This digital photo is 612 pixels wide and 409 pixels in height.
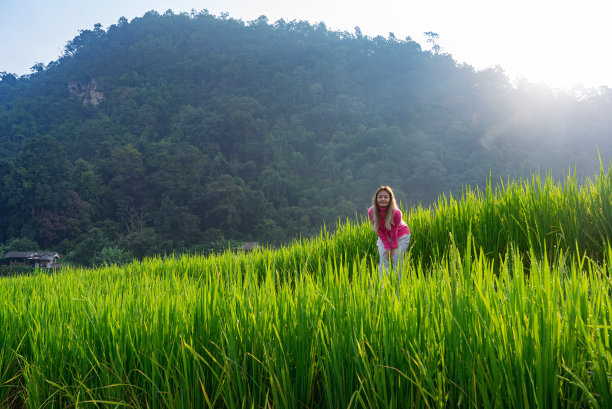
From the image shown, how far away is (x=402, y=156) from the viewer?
6638 cm

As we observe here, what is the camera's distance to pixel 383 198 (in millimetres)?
5176

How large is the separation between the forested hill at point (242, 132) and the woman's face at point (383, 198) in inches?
1601

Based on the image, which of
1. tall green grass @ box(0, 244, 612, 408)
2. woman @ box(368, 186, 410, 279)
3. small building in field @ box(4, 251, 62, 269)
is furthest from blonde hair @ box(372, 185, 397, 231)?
small building in field @ box(4, 251, 62, 269)

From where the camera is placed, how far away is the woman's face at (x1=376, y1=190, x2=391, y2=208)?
5.18 meters

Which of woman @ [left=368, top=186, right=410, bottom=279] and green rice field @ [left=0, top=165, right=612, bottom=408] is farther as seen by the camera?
woman @ [left=368, top=186, right=410, bottom=279]

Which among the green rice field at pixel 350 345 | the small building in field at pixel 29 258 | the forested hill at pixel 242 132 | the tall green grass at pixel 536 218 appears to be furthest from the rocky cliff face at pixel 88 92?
the green rice field at pixel 350 345

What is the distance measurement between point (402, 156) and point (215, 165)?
29.4 meters

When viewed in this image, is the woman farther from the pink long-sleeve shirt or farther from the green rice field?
the green rice field

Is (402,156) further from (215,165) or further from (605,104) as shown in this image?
(605,104)

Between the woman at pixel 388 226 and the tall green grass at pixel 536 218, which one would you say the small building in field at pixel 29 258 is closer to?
the woman at pixel 388 226

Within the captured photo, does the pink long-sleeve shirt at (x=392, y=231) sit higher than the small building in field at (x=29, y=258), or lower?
higher

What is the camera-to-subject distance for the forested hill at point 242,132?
51.5 meters

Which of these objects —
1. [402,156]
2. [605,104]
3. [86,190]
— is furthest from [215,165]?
[605,104]

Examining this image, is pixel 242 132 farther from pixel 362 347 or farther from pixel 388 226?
pixel 362 347
